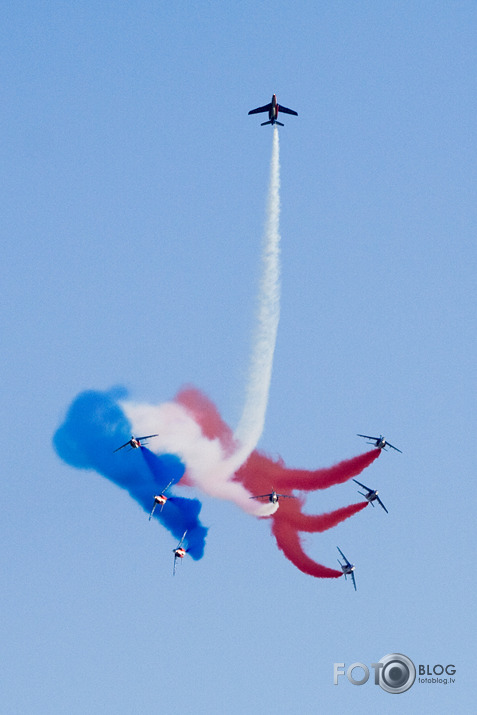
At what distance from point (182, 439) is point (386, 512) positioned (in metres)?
16.3

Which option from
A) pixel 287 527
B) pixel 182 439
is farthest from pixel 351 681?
pixel 182 439

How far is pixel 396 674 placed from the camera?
11350 centimetres

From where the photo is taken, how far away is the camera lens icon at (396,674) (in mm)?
113312

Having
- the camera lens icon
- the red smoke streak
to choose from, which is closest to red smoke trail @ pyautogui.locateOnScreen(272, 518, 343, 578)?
the red smoke streak

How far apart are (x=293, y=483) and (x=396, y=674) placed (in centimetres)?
1843

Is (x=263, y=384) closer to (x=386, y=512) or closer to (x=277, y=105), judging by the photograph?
(x=386, y=512)

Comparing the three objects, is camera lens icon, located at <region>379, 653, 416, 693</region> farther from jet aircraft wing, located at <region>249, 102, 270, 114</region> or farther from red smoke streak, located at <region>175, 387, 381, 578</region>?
jet aircraft wing, located at <region>249, 102, 270, 114</region>

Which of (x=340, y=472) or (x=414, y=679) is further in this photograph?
(x=340, y=472)

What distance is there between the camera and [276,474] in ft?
415

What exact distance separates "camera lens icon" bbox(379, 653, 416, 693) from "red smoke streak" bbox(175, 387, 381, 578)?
11374mm

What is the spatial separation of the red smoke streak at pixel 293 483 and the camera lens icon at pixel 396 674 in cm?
1137

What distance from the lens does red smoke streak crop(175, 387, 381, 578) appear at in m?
124

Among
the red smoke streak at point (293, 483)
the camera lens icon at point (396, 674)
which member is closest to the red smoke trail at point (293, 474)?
the red smoke streak at point (293, 483)

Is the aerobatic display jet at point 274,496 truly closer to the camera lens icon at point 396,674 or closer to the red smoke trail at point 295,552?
the red smoke trail at point 295,552
